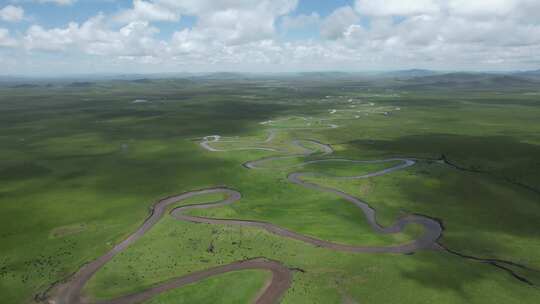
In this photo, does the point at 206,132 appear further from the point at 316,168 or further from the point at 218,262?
the point at 218,262

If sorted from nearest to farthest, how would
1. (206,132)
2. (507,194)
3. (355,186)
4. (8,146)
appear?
(507,194) < (355,186) < (8,146) < (206,132)

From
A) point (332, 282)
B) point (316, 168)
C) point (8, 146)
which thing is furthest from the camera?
point (8, 146)

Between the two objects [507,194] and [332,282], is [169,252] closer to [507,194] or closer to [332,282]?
[332,282]

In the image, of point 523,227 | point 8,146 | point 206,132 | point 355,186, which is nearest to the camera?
point 523,227

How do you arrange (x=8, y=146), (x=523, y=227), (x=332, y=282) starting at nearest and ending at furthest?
(x=332, y=282), (x=523, y=227), (x=8, y=146)

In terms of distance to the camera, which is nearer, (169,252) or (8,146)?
(169,252)

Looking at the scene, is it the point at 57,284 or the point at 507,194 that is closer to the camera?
the point at 57,284

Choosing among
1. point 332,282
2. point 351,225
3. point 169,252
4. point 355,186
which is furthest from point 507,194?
point 169,252

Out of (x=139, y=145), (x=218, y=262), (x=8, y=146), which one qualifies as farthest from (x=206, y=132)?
(x=218, y=262)
